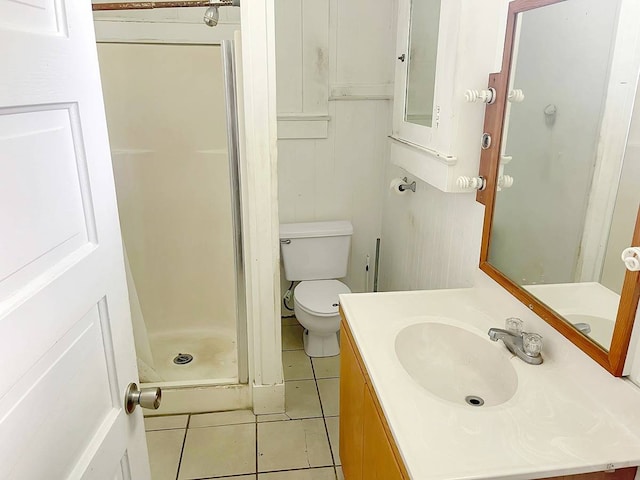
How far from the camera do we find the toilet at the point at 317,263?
106 inches

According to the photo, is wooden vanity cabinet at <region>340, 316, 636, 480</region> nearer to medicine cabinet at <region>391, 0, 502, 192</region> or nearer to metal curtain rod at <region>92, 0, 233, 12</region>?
medicine cabinet at <region>391, 0, 502, 192</region>

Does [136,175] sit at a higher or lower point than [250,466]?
higher

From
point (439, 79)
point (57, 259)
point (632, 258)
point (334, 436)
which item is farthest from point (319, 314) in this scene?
point (57, 259)

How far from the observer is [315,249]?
9.00ft

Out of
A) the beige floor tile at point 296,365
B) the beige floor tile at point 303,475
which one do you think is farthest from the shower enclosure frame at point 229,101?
the beige floor tile at point 303,475

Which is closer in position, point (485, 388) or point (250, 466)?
point (485, 388)

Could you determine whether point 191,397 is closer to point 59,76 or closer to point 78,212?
point 78,212

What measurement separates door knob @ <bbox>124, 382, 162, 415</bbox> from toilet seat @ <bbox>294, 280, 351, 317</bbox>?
1.51 metres

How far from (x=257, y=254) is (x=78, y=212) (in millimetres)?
1233

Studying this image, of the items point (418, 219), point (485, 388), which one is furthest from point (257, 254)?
point (485, 388)

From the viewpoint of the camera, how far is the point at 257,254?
2027 millimetres

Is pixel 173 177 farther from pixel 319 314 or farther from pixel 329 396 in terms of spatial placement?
pixel 329 396

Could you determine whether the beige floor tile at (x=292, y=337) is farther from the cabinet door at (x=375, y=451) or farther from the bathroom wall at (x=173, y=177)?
the cabinet door at (x=375, y=451)

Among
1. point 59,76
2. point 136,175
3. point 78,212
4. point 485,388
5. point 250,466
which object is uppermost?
point 59,76
